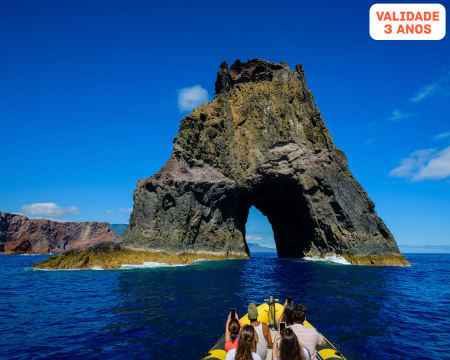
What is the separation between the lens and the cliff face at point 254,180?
4112 centimetres

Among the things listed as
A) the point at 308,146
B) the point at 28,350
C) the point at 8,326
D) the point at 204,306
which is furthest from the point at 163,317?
the point at 308,146

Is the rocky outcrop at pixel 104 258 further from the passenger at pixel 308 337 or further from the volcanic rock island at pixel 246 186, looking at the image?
the passenger at pixel 308 337

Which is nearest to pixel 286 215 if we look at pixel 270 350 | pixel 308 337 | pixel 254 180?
pixel 254 180

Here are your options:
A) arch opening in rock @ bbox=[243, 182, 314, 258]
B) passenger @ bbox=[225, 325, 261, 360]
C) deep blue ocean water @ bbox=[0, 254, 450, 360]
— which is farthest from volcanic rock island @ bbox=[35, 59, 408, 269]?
passenger @ bbox=[225, 325, 261, 360]

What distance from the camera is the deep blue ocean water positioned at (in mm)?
9211

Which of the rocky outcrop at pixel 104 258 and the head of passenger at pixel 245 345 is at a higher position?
the head of passenger at pixel 245 345

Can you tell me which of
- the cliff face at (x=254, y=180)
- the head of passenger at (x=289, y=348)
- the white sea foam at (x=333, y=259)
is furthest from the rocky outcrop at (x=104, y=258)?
the head of passenger at (x=289, y=348)

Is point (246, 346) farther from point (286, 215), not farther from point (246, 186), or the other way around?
point (286, 215)

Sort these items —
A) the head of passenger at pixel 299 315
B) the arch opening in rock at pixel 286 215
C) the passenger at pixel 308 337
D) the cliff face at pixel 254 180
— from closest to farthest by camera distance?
the passenger at pixel 308 337 → the head of passenger at pixel 299 315 → the cliff face at pixel 254 180 → the arch opening in rock at pixel 286 215

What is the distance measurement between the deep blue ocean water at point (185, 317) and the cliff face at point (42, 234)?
367 ft

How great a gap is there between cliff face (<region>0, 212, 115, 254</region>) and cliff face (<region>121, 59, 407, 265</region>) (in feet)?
292

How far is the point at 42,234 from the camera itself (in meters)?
146

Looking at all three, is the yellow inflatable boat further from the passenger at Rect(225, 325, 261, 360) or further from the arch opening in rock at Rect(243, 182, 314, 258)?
the arch opening in rock at Rect(243, 182, 314, 258)

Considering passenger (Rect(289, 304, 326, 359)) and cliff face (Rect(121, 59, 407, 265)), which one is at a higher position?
cliff face (Rect(121, 59, 407, 265))
